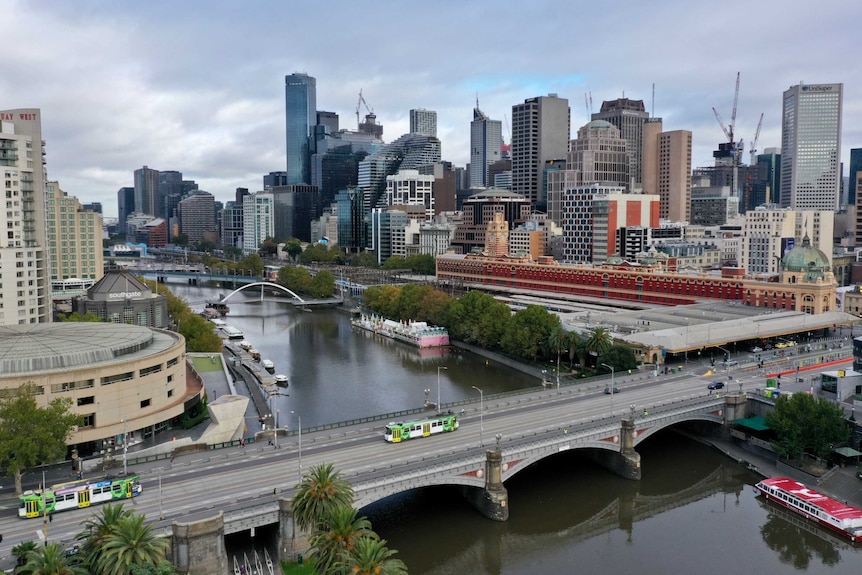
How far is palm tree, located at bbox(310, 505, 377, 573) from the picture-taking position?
40.4 metres

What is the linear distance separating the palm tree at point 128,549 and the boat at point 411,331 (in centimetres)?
8863

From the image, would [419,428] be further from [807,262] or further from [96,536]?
[807,262]

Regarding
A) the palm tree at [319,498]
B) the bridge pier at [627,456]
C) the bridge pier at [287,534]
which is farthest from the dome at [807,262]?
the bridge pier at [287,534]

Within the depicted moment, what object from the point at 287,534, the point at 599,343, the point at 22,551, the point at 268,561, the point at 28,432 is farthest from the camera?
the point at 599,343

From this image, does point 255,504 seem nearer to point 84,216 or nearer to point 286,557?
point 286,557

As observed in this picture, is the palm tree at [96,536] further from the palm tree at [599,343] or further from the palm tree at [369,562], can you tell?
the palm tree at [599,343]

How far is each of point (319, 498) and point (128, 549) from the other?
36.1ft

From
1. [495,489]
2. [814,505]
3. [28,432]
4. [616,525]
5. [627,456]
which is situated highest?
[28,432]

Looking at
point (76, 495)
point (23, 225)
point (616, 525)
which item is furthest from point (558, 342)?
point (23, 225)

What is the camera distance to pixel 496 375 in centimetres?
10562

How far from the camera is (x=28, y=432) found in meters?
52.3

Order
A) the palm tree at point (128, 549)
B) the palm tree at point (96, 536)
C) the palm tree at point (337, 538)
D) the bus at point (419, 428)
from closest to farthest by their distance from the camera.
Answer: the palm tree at point (128, 549)
the palm tree at point (96, 536)
the palm tree at point (337, 538)
the bus at point (419, 428)

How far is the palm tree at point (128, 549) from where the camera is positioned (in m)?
38.8

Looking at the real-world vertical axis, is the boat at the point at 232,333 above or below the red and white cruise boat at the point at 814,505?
above
